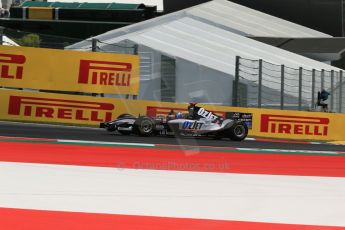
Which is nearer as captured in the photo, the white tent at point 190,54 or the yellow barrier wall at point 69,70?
the yellow barrier wall at point 69,70

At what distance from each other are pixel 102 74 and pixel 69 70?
36.2 inches

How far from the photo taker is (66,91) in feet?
55.7

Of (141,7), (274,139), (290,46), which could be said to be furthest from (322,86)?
(141,7)

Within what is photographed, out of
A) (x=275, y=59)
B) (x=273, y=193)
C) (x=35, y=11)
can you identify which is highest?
(x=35, y=11)

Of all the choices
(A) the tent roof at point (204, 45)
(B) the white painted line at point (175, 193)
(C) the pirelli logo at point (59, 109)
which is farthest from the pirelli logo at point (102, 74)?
(B) the white painted line at point (175, 193)

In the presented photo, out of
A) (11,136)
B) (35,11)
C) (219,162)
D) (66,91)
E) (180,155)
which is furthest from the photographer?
(35,11)

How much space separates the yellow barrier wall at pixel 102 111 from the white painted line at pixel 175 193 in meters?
7.83

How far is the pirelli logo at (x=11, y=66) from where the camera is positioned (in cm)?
1661

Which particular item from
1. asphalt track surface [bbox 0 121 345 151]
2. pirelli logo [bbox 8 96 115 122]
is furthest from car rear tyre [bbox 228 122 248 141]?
pirelli logo [bbox 8 96 115 122]

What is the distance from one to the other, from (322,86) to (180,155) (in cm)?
1029

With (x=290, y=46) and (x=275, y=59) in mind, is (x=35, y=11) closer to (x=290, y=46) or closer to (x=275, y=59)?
A: (x=290, y=46)

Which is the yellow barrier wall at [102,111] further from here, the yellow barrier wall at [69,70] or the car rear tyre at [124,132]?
the car rear tyre at [124,132]

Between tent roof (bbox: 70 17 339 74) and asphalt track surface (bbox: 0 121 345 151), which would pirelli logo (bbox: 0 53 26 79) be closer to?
asphalt track surface (bbox: 0 121 345 151)

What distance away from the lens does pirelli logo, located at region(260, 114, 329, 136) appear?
716 inches
